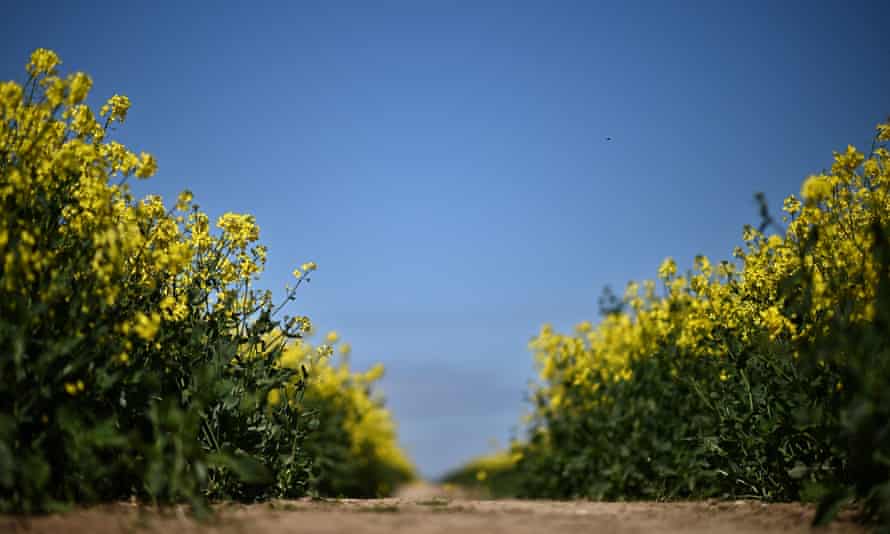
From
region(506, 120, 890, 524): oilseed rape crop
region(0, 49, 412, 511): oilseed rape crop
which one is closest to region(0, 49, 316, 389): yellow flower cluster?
region(0, 49, 412, 511): oilseed rape crop

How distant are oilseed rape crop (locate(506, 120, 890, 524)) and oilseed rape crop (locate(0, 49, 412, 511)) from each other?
3.79m

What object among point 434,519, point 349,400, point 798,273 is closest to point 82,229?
point 434,519

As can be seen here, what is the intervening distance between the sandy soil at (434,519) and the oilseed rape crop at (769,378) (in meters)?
0.46

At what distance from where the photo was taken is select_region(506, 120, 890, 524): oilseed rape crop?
4742 mm

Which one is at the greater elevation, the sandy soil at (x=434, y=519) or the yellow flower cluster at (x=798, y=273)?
the yellow flower cluster at (x=798, y=273)

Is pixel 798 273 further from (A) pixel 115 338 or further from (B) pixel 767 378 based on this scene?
(A) pixel 115 338

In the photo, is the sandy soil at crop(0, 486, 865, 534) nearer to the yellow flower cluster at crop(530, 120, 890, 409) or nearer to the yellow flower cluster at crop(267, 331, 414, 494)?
the yellow flower cluster at crop(530, 120, 890, 409)

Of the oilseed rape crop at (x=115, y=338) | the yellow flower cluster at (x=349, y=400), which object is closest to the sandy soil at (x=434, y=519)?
the oilseed rape crop at (x=115, y=338)

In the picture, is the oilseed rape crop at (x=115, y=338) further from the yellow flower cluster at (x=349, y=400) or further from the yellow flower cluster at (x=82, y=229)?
the yellow flower cluster at (x=349, y=400)

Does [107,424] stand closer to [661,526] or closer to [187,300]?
[187,300]

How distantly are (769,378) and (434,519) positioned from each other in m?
3.22

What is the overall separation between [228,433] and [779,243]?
516cm

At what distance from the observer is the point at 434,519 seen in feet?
16.0

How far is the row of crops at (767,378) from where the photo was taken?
4.74 m
